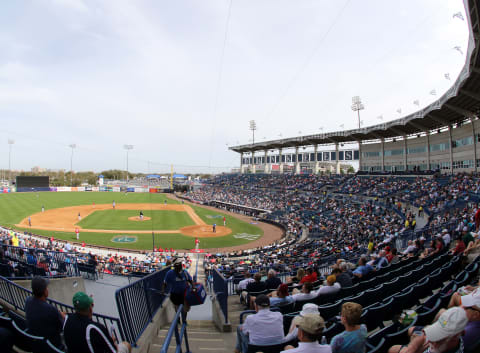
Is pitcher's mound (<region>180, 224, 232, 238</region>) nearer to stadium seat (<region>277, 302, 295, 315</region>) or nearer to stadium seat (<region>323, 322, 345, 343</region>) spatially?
stadium seat (<region>277, 302, 295, 315</region>)

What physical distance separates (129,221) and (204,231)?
11808 mm

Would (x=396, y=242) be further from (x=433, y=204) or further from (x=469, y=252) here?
(x=433, y=204)

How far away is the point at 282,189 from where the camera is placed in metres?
55.5

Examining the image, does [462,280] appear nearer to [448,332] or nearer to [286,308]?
[286,308]

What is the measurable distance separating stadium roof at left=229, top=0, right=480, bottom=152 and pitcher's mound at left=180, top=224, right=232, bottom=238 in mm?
26685

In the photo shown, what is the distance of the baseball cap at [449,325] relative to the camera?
2635 millimetres

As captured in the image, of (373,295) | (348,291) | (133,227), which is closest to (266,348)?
(373,295)

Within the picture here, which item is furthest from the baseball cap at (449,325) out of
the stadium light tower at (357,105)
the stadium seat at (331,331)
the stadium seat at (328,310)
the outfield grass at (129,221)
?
the stadium light tower at (357,105)

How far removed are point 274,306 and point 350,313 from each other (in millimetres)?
2422

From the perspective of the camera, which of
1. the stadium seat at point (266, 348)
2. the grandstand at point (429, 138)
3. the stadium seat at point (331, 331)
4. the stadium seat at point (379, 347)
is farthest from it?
the grandstand at point (429, 138)

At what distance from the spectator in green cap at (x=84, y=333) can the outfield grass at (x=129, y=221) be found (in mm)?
33283

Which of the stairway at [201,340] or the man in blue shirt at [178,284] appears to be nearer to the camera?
the stairway at [201,340]

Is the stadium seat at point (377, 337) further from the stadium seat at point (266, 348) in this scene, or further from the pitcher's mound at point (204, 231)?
the pitcher's mound at point (204, 231)

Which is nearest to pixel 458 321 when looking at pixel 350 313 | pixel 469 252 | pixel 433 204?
pixel 350 313
